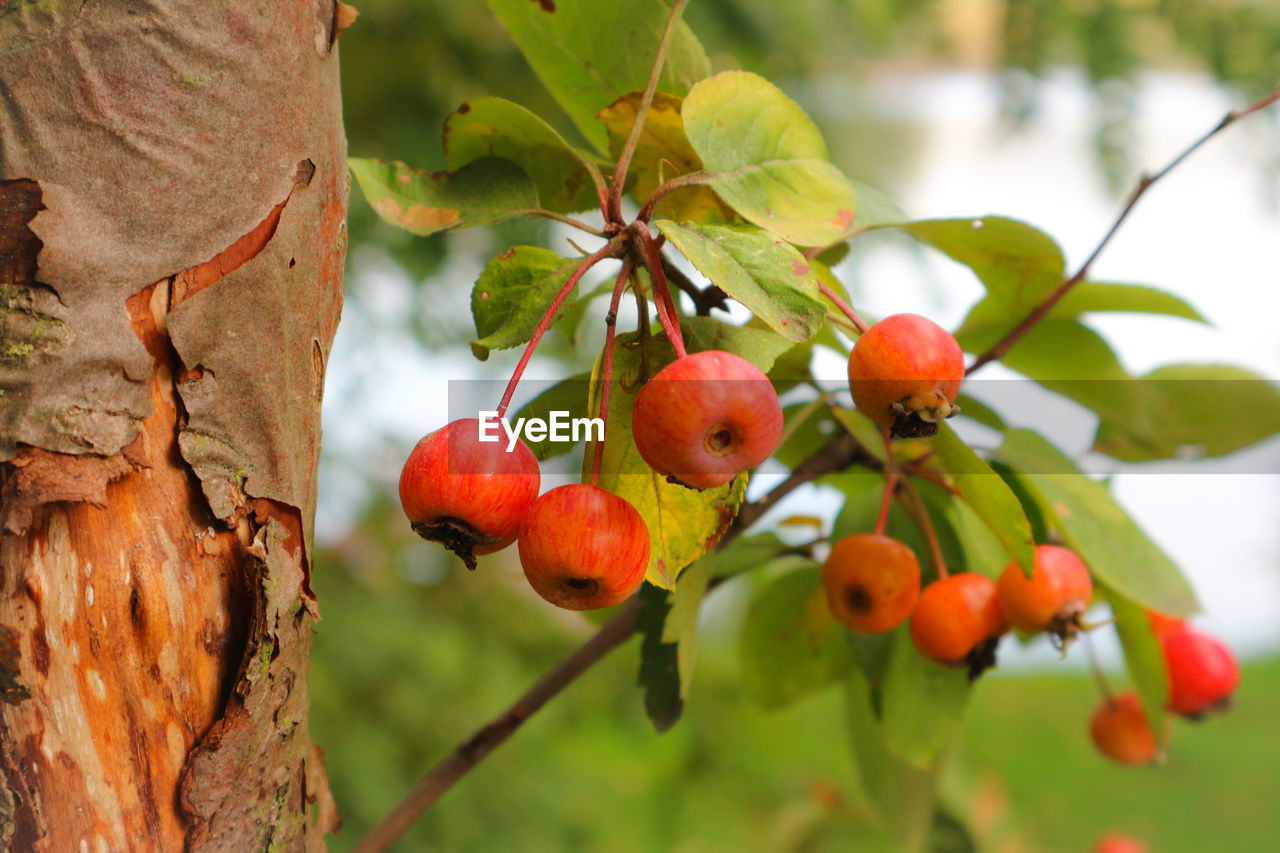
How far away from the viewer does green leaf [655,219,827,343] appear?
1.74ft

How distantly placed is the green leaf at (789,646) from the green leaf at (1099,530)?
0.99ft

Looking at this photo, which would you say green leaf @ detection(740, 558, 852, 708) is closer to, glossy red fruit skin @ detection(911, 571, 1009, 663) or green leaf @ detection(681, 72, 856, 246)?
glossy red fruit skin @ detection(911, 571, 1009, 663)

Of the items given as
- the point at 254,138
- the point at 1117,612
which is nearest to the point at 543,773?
the point at 1117,612

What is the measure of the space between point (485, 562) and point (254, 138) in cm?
213

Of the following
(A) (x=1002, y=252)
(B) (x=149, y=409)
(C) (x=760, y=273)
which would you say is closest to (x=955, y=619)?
(A) (x=1002, y=252)

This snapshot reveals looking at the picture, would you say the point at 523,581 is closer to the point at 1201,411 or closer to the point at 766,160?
the point at 1201,411

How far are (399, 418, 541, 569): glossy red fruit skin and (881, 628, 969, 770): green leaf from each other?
53 cm

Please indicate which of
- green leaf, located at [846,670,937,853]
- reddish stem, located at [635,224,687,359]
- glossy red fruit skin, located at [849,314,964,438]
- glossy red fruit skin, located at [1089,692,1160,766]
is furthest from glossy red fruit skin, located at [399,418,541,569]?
glossy red fruit skin, located at [1089,692,1160,766]

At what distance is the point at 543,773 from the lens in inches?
95.5

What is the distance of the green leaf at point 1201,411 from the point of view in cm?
105

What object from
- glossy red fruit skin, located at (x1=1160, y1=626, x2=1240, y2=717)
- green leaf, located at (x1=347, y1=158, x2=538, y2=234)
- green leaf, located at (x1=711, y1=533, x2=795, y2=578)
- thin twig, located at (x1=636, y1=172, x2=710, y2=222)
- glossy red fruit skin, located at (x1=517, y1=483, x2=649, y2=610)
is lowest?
glossy red fruit skin, located at (x1=1160, y1=626, x2=1240, y2=717)

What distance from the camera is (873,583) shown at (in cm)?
82

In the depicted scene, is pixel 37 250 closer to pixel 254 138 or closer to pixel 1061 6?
pixel 254 138

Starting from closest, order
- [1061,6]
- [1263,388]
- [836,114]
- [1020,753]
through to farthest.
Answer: [1263,388] → [1061,6] → [836,114] → [1020,753]
